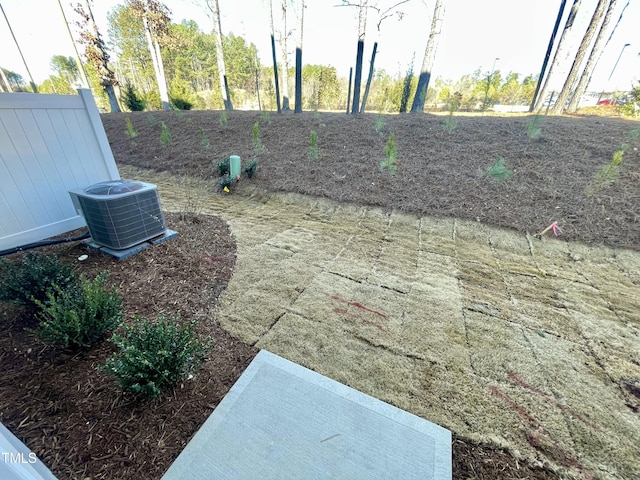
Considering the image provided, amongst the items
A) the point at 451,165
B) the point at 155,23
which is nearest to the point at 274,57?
the point at 155,23

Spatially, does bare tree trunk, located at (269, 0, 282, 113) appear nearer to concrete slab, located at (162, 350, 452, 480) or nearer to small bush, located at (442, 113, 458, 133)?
small bush, located at (442, 113, 458, 133)

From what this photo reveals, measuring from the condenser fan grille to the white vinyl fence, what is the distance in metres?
0.47

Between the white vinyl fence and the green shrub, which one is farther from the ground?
the white vinyl fence

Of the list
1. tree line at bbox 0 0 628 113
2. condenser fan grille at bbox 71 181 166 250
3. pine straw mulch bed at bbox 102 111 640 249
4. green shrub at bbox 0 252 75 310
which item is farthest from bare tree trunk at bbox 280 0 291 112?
green shrub at bbox 0 252 75 310

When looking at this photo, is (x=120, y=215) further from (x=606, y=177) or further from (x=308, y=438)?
(x=606, y=177)

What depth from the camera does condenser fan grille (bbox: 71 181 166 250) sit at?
2105mm

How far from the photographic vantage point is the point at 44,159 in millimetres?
2414

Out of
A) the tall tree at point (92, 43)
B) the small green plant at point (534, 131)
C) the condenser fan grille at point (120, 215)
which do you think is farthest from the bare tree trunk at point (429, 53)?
the tall tree at point (92, 43)

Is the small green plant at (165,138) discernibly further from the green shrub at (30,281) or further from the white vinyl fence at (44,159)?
the green shrub at (30,281)

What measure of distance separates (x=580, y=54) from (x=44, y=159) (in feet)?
38.2

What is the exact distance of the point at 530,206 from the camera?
3.45 metres

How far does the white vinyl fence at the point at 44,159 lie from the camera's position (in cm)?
222

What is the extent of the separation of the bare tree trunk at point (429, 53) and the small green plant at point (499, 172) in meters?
4.71

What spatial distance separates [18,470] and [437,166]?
5008 millimetres
